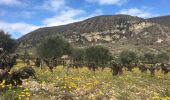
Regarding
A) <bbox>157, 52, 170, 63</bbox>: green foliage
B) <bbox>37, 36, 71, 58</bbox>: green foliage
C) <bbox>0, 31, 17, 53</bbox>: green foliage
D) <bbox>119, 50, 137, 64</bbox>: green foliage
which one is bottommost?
<bbox>157, 52, 170, 63</bbox>: green foliage

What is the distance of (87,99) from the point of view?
61.3 feet

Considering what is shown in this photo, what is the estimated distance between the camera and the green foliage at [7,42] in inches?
3855

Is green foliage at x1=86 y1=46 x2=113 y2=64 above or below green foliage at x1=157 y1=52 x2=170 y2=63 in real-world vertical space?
above

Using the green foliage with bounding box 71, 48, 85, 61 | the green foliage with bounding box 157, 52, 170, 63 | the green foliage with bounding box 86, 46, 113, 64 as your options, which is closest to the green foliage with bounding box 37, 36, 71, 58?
the green foliage with bounding box 71, 48, 85, 61

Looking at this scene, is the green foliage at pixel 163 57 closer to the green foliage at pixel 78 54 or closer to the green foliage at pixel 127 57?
the green foliage at pixel 127 57

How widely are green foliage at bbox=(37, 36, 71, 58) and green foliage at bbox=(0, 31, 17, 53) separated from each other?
10.8 meters

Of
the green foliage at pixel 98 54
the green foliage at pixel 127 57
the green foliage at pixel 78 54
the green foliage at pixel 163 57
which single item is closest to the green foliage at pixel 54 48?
the green foliage at pixel 78 54

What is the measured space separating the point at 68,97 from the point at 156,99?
5171 millimetres

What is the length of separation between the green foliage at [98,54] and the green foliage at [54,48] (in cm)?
831

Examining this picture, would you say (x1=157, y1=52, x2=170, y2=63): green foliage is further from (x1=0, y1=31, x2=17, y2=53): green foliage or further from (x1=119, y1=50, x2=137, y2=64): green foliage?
(x1=0, y1=31, x2=17, y2=53): green foliage

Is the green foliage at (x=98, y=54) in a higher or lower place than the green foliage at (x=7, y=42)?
lower

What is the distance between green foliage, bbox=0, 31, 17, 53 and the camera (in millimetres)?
97906

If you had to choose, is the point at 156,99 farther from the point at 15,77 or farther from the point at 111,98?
the point at 15,77

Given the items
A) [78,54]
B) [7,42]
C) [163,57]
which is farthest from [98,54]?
[7,42]
